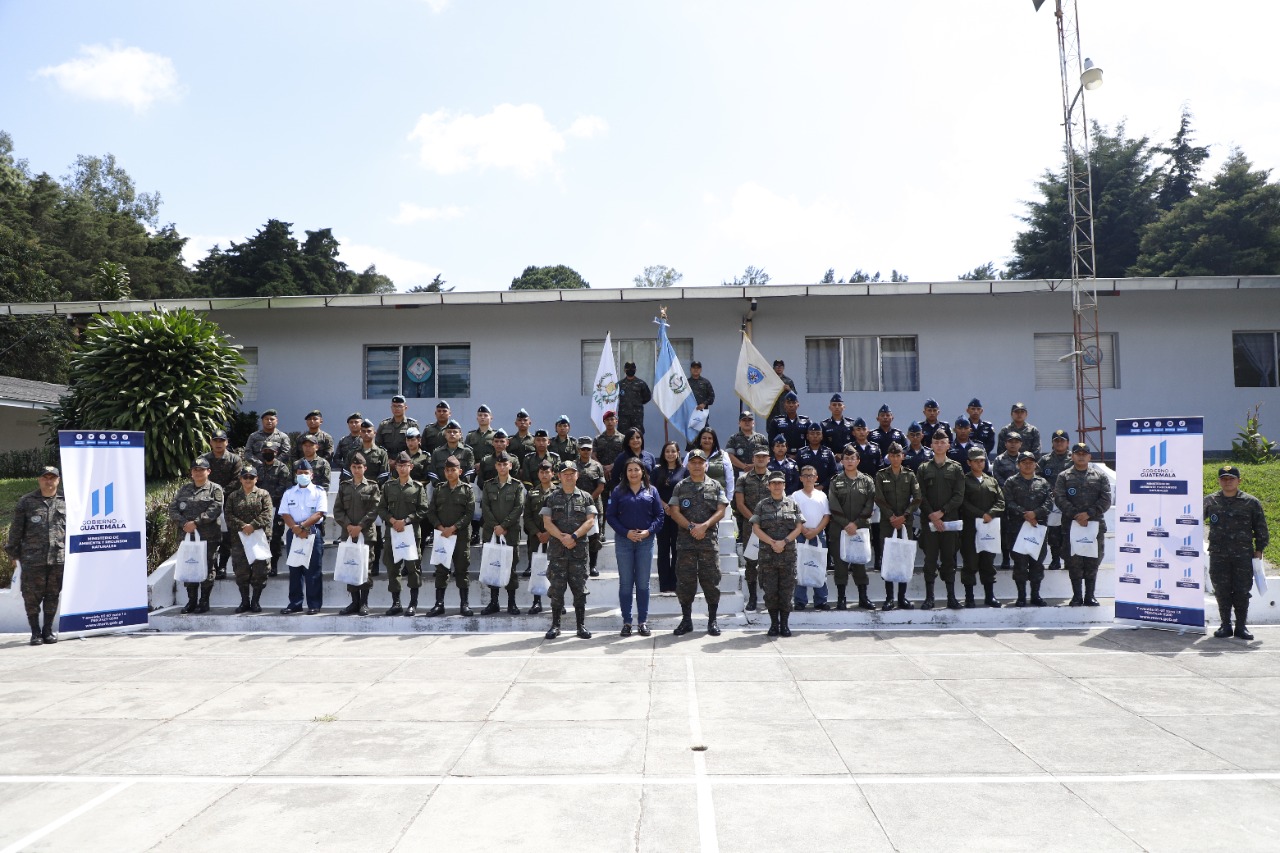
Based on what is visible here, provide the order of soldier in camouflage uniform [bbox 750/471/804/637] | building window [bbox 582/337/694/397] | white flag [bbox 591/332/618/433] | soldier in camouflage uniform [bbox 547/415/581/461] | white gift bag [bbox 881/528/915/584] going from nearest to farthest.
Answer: soldier in camouflage uniform [bbox 750/471/804/637]
white gift bag [bbox 881/528/915/584]
soldier in camouflage uniform [bbox 547/415/581/461]
white flag [bbox 591/332/618/433]
building window [bbox 582/337/694/397]

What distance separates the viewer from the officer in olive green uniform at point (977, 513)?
31.9ft

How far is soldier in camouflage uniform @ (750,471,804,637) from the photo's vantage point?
8.89m

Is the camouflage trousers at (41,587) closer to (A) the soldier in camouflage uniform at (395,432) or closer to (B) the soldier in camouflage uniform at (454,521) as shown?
(A) the soldier in camouflage uniform at (395,432)

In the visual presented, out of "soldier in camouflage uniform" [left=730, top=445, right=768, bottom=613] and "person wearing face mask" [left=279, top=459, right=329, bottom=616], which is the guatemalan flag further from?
"person wearing face mask" [left=279, top=459, right=329, bottom=616]

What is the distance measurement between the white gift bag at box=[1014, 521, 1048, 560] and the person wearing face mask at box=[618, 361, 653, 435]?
595 cm

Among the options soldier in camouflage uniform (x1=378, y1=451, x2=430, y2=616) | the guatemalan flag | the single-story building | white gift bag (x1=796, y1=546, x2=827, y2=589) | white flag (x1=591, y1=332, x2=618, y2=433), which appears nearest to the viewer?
white gift bag (x1=796, y1=546, x2=827, y2=589)

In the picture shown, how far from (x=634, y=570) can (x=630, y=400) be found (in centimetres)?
493

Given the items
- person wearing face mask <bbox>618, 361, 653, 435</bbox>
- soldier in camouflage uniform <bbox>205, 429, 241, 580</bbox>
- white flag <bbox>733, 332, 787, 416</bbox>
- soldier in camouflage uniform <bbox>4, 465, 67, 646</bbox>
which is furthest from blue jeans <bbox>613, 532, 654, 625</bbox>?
soldier in camouflage uniform <bbox>4, 465, 67, 646</bbox>

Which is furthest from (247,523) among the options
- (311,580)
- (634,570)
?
(634,570)

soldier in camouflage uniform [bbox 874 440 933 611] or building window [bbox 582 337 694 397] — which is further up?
building window [bbox 582 337 694 397]

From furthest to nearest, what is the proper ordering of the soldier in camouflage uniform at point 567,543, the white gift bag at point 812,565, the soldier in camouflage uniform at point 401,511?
1. the soldier in camouflage uniform at point 401,511
2. the white gift bag at point 812,565
3. the soldier in camouflage uniform at point 567,543

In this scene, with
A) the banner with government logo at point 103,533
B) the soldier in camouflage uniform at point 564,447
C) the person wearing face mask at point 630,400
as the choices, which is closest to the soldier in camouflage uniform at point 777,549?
the soldier in camouflage uniform at point 564,447

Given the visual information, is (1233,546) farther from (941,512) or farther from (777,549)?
(777,549)

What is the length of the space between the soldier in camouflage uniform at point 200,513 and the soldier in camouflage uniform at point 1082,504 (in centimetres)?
996
